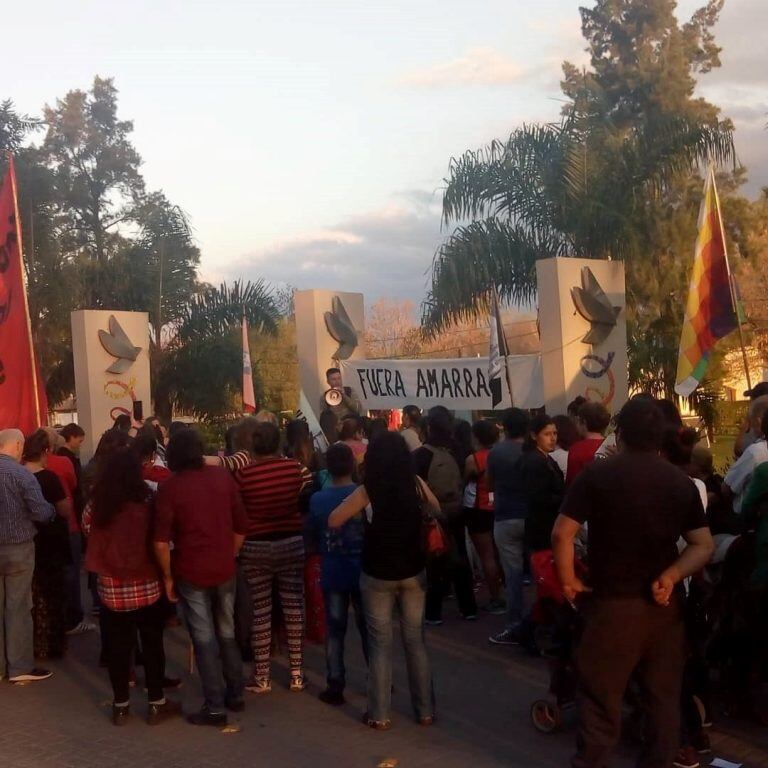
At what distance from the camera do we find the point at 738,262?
19.9 meters

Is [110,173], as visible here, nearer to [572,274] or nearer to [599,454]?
[572,274]

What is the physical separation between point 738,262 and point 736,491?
15.4 meters

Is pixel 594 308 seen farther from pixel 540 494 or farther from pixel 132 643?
pixel 132 643

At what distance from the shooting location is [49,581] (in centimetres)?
795

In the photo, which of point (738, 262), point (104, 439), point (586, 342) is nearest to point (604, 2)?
point (738, 262)

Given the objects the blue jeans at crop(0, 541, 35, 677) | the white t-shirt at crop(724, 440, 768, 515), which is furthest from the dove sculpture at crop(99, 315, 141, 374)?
the white t-shirt at crop(724, 440, 768, 515)

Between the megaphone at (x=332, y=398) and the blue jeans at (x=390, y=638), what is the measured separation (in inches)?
260

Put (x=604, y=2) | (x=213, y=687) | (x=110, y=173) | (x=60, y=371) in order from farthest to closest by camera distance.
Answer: (x=110, y=173), (x=604, y=2), (x=60, y=371), (x=213, y=687)

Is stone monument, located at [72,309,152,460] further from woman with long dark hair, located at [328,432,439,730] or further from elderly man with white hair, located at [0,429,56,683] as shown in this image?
woman with long dark hair, located at [328,432,439,730]

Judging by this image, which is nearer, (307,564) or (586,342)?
(307,564)

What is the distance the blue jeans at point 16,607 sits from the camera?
7.16 metres

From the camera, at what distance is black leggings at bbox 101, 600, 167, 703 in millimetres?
6203

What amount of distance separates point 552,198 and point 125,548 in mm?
11937

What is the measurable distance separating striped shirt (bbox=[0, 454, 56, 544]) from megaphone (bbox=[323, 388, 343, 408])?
566cm
